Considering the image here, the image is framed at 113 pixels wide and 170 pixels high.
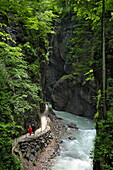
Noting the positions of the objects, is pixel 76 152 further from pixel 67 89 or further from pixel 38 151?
pixel 67 89

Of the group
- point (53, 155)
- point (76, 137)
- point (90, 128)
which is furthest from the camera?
point (90, 128)

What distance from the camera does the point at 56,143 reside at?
15586mm

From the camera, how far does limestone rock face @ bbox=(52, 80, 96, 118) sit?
2779 centimetres

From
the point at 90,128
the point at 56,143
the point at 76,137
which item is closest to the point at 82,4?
the point at 56,143

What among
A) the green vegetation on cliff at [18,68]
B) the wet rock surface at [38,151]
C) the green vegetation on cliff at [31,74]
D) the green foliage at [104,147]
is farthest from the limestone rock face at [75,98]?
the green foliage at [104,147]

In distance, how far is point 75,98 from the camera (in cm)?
3184

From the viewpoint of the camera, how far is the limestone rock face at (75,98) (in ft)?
91.2

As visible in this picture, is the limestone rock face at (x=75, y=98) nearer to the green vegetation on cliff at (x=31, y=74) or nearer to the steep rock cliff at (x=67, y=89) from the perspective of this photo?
the steep rock cliff at (x=67, y=89)

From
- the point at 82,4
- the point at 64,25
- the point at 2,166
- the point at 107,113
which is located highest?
the point at 64,25

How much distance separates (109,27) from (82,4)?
227cm

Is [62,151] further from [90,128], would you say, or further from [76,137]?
[90,128]

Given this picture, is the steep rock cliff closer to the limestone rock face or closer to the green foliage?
the limestone rock face

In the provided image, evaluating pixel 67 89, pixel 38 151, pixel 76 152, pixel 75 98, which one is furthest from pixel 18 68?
pixel 67 89

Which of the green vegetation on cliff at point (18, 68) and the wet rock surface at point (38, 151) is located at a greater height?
the green vegetation on cliff at point (18, 68)
